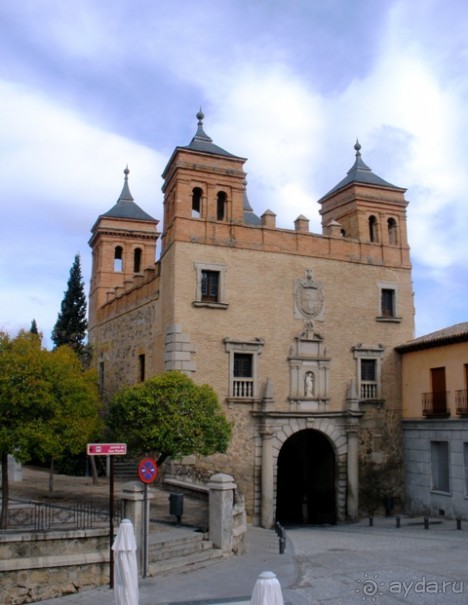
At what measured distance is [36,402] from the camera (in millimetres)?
14070

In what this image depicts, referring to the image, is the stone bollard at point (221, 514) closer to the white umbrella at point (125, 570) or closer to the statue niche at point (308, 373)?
the white umbrella at point (125, 570)

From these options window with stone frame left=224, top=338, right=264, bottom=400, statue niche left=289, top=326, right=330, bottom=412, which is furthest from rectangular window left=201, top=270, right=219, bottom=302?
statue niche left=289, top=326, right=330, bottom=412

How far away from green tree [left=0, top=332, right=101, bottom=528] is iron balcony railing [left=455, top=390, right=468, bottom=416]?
43.0 feet

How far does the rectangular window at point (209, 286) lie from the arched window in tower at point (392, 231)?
28.1 ft

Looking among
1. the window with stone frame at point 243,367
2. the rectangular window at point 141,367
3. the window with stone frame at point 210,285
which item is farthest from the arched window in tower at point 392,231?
the rectangular window at point 141,367

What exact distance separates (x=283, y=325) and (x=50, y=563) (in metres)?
13.5

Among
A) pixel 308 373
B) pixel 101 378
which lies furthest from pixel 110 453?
pixel 101 378

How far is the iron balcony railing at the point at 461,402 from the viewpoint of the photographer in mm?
21531

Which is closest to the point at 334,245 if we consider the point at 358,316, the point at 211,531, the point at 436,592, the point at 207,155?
the point at 358,316

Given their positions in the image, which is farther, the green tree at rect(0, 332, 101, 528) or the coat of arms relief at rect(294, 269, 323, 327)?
the coat of arms relief at rect(294, 269, 323, 327)

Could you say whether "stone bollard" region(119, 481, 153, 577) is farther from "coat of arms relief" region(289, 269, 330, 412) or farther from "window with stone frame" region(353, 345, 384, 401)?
"window with stone frame" region(353, 345, 384, 401)

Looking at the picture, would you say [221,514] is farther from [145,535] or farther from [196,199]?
[196,199]

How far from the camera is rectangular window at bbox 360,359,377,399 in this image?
81.4 feet

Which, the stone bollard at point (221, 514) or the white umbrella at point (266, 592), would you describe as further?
the stone bollard at point (221, 514)
